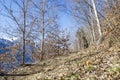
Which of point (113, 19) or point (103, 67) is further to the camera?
point (113, 19)

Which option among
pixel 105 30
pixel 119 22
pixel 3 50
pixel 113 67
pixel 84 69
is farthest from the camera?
pixel 3 50

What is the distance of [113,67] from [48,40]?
100 ft

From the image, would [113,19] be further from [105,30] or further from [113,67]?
[113,67]

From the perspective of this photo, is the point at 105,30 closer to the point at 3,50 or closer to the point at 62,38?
the point at 3,50

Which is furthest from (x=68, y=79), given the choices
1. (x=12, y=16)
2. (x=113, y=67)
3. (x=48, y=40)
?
(x=48, y=40)

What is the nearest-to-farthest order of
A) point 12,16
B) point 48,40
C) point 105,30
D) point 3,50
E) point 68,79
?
point 68,79 → point 105,30 → point 12,16 → point 3,50 → point 48,40

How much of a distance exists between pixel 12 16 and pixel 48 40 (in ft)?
56.5

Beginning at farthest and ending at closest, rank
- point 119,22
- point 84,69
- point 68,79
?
point 119,22 < point 84,69 < point 68,79

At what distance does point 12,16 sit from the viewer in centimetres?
2170

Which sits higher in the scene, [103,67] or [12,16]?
[12,16]

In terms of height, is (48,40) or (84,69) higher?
(48,40)

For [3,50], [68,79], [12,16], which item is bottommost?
[68,79]

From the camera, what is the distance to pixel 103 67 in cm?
899

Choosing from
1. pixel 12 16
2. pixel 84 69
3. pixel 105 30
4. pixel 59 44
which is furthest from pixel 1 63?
pixel 84 69
